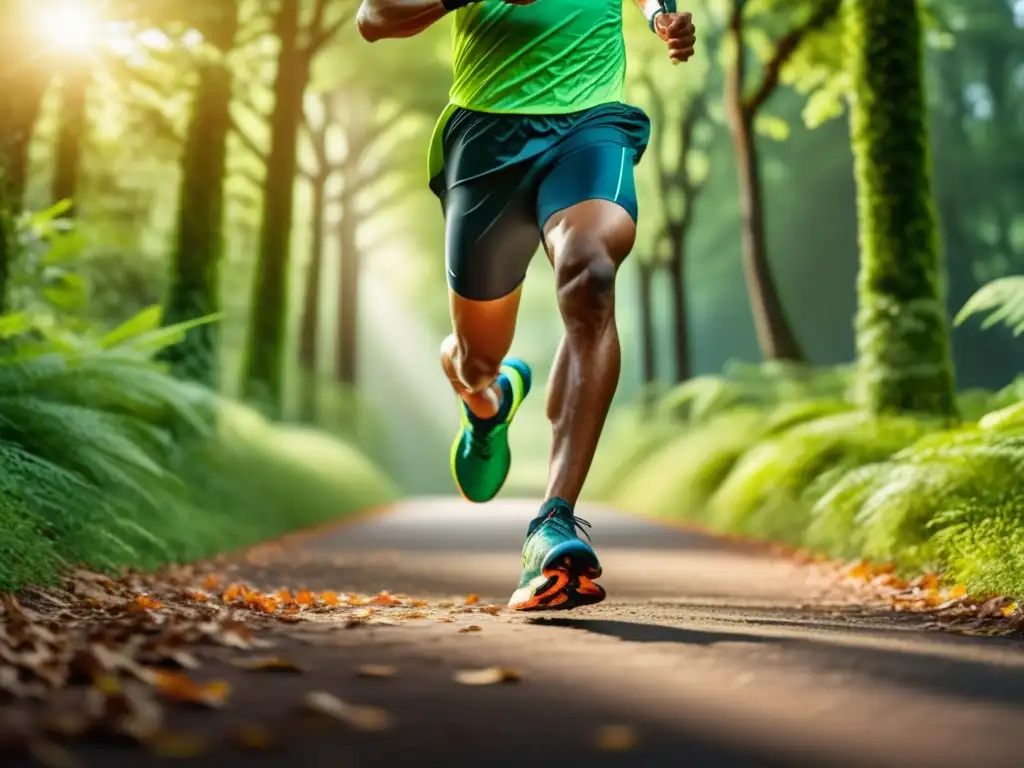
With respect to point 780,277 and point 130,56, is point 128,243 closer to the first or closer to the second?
point 130,56

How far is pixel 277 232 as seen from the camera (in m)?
17.2

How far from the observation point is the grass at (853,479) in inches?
218

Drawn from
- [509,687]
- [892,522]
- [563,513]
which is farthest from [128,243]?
[509,687]

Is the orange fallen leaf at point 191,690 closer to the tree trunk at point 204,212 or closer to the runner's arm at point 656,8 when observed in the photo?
the runner's arm at point 656,8

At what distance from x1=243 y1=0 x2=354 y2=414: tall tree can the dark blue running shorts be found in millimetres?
12832

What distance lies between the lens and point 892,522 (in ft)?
20.9

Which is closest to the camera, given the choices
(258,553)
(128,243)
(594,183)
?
(594,183)

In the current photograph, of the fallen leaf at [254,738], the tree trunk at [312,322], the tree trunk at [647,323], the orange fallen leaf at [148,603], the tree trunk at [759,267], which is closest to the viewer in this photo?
the fallen leaf at [254,738]

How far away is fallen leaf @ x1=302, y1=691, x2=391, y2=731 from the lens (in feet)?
7.57

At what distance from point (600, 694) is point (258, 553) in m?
6.59

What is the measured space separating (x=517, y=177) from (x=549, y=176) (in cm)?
13

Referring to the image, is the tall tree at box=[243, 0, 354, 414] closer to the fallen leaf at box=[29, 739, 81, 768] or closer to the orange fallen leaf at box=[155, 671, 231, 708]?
the orange fallen leaf at box=[155, 671, 231, 708]

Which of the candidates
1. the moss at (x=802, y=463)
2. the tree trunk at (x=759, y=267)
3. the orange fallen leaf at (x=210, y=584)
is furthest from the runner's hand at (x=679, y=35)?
the tree trunk at (x=759, y=267)

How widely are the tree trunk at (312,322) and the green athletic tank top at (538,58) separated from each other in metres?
18.7
